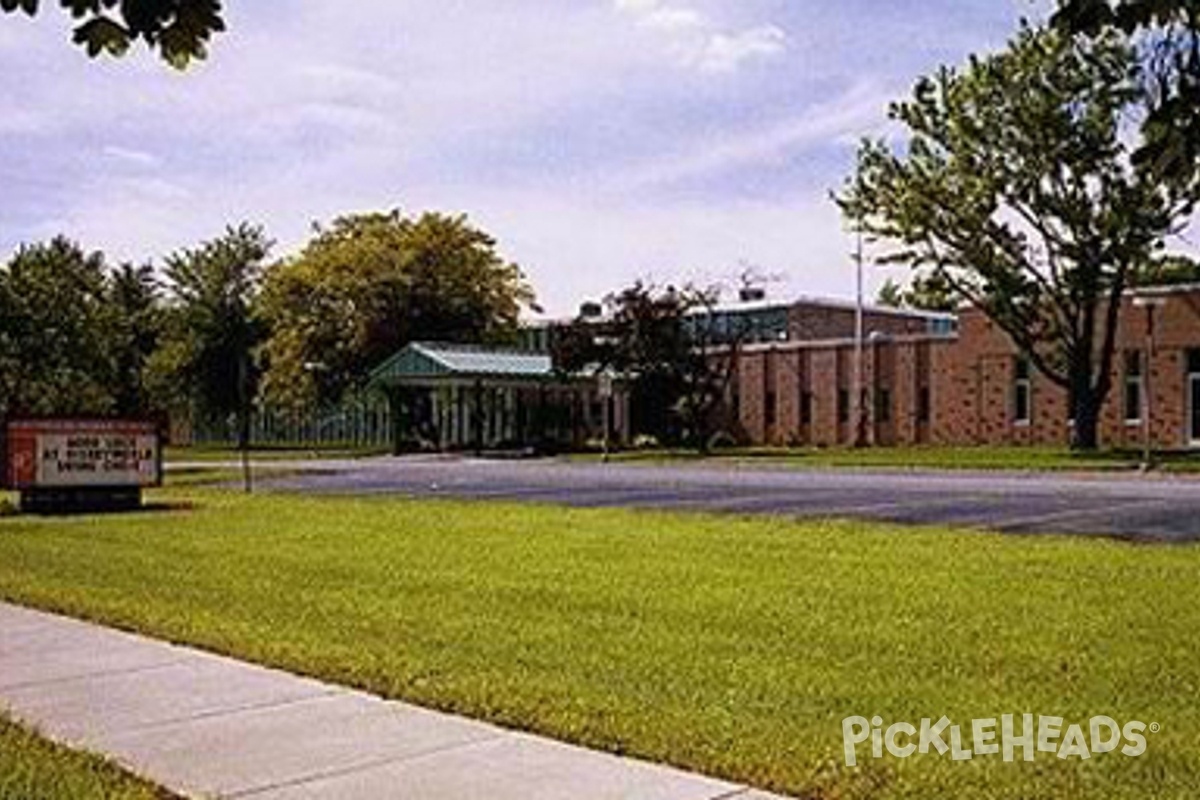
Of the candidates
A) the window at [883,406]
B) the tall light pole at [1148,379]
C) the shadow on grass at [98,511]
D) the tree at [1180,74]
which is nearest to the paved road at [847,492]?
the shadow on grass at [98,511]

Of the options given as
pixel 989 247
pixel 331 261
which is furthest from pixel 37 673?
pixel 331 261

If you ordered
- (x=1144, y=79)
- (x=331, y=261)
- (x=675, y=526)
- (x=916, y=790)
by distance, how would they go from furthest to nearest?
(x=331, y=261) → (x=1144, y=79) → (x=675, y=526) → (x=916, y=790)

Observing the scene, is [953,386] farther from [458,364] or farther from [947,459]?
[458,364]

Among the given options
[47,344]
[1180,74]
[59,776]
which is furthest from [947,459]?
[1180,74]

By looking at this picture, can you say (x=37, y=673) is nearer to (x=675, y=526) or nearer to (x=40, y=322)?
(x=675, y=526)

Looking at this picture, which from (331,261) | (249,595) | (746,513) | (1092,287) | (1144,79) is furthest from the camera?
(331,261)

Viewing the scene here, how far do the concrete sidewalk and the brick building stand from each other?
119ft

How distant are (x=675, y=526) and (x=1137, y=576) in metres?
7.07

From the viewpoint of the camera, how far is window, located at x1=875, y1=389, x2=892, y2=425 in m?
57.9

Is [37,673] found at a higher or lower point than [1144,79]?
lower

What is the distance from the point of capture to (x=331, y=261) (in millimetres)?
67562

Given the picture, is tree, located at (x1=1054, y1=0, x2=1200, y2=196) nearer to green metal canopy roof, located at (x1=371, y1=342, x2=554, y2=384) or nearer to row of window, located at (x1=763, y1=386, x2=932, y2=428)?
green metal canopy roof, located at (x1=371, y1=342, x2=554, y2=384)

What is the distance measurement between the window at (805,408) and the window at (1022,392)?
31.8 feet

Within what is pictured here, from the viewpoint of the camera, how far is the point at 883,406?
58.2 metres
